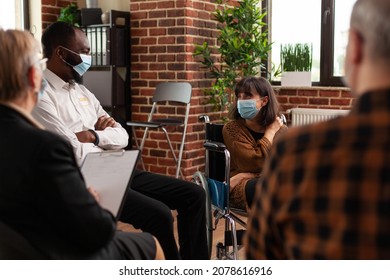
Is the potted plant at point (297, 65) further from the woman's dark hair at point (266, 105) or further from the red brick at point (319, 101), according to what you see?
the woman's dark hair at point (266, 105)

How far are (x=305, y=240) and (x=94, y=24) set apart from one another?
14.6 ft

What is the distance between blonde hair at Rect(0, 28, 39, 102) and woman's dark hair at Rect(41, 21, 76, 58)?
129 cm

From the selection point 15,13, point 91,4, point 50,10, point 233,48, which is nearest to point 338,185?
point 233,48

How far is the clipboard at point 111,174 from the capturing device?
1.73 meters

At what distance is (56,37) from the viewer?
2.73 meters

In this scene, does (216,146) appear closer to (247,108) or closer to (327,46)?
(247,108)

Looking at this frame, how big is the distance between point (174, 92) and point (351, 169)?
3780 millimetres

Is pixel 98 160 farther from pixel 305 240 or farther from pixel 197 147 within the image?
pixel 197 147

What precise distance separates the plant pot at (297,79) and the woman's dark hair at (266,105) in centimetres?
217

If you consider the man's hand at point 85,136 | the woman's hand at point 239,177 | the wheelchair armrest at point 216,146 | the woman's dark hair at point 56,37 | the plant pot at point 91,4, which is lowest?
the woman's hand at point 239,177

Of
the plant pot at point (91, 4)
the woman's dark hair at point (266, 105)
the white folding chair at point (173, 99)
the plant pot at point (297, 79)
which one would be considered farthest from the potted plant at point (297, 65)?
the woman's dark hair at point (266, 105)

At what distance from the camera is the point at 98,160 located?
76.9 inches

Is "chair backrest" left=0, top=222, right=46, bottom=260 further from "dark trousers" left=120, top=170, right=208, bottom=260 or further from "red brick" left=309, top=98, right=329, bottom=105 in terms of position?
"red brick" left=309, top=98, right=329, bottom=105
